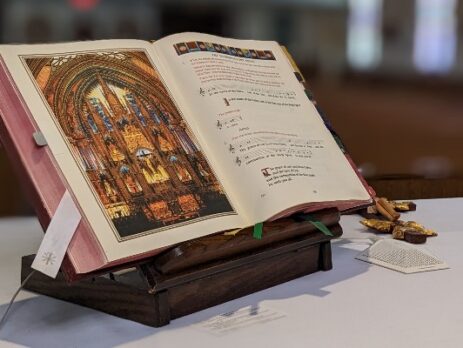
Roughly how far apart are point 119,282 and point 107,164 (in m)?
0.13

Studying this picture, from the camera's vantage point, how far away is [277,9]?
8.14 ft

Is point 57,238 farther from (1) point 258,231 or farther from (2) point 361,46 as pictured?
(2) point 361,46

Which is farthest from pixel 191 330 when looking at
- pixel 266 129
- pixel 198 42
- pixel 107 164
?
pixel 198 42

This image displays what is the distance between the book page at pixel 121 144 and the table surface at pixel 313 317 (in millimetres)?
100

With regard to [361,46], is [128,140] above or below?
below

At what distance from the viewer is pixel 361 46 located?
2.60m

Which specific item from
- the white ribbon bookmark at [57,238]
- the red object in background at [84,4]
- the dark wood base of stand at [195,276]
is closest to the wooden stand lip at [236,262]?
the dark wood base of stand at [195,276]

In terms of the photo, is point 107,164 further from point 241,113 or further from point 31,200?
point 241,113

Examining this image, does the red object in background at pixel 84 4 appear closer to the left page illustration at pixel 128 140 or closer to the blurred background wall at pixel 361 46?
the blurred background wall at pixel 361 46

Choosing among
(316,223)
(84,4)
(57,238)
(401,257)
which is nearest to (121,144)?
(57,238)

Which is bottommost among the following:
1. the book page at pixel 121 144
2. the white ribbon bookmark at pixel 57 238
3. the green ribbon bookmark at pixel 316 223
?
the green ribbon bookmark at pixel 316 223

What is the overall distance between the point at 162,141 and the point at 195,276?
0.59 feet

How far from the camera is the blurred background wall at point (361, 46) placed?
7.63 ft

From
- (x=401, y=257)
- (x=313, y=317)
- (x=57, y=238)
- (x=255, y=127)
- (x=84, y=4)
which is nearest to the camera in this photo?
(x=57, y=238)
